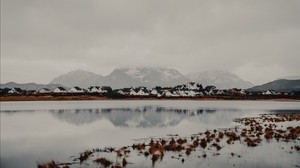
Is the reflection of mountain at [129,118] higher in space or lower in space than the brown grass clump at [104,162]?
higher

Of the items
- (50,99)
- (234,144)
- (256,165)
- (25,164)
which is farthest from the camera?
(50,99)

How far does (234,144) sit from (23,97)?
186258 mm

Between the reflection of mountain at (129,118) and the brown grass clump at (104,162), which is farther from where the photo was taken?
the reflection of mountain at (129,118)

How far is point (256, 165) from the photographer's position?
25609 mm

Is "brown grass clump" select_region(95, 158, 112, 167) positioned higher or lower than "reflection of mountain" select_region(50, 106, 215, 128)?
lower

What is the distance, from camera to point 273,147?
3391 cm

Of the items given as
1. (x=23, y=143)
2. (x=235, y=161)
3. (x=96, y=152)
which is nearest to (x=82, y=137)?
(x=23, y=143)

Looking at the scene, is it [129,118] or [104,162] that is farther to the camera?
[129,118]

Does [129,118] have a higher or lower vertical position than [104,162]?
higher

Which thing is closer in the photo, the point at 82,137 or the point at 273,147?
the point at 273,147

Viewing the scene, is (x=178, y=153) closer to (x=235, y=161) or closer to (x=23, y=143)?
(x=235, y=161)

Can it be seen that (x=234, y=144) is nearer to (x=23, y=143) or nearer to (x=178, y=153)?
(x=178, y=153)

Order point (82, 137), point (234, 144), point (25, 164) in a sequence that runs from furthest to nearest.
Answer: point (82, 137), point (234, 144), point (25, 164)

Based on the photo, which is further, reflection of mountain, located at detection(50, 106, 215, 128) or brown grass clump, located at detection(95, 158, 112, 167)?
reflection of mountain, located at detection(50, 106, 215, 128)
